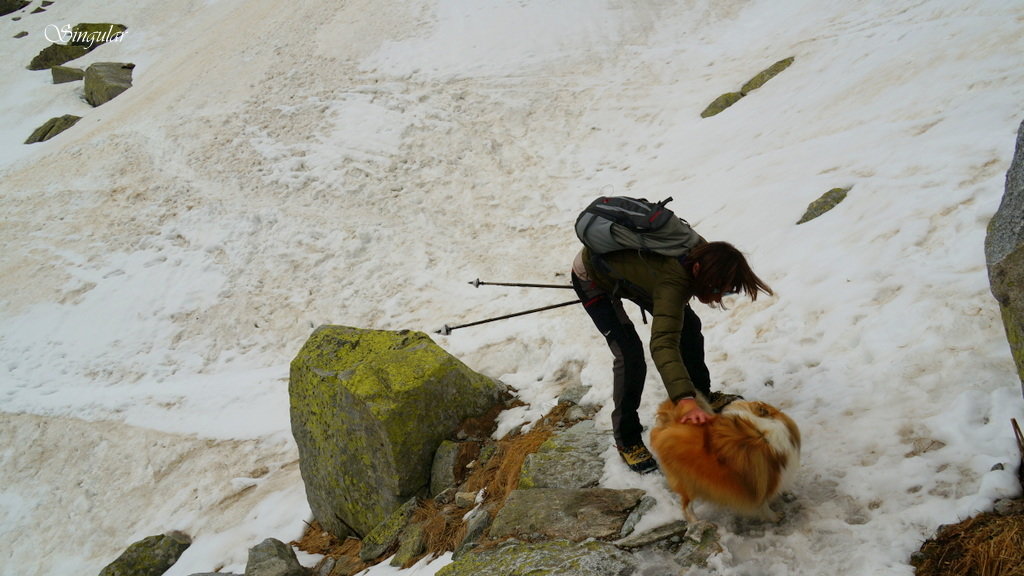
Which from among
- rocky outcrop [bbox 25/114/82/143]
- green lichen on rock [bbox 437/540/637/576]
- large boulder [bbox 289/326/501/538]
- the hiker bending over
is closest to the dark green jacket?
the hiker bending over

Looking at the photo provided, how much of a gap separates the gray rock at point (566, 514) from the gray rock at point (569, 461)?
218 millimetres

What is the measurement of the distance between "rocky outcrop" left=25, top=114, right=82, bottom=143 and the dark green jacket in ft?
78.6

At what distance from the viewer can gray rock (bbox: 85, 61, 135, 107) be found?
74.2ft

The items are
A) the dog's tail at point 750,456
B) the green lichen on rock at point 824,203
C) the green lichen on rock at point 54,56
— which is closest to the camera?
the dog's tail at point 750,456

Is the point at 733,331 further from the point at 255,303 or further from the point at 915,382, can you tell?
the point at 255,303

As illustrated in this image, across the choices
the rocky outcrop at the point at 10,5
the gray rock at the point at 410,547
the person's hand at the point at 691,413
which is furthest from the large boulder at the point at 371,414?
the rocky outcrop at the point at 10,5

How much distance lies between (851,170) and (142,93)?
71.1 ft

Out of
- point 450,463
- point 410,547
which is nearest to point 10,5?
point 450,463

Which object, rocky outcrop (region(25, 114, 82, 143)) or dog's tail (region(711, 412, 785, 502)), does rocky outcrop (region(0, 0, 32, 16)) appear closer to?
rocky outcrop (region(25, 114, 82, 143))

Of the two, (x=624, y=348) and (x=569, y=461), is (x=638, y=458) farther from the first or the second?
(x=624, y=348)

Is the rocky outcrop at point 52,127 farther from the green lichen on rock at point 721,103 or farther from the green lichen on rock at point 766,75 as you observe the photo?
the green lichen on rock at point 766,75

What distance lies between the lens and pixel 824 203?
8.02m

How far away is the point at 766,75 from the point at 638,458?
12.1m

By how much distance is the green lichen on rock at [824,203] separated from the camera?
7891 millimetres
